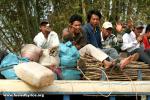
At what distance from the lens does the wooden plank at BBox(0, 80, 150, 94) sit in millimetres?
4180

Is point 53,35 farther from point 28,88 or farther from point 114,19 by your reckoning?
point 114,19

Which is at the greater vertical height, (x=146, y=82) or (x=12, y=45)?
(x=146, y=82)

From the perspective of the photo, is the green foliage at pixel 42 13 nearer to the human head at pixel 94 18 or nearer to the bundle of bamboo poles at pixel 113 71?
the human head at pixel 94 18

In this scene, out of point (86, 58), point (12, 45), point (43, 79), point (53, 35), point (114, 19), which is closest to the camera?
point (43, 79)

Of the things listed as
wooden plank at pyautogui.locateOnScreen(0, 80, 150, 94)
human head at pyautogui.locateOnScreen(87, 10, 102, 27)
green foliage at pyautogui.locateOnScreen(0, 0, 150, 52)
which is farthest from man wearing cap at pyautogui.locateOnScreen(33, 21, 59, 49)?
green foliage at pyautogui.locateOnScreen(0, 0, 150, 52)

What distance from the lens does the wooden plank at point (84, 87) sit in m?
4.18

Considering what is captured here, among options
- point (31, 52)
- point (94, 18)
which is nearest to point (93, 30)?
point (94, 18)

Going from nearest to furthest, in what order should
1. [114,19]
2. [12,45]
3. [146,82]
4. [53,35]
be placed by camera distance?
[146,82]
[53,35]
[114,19]
[12,45]

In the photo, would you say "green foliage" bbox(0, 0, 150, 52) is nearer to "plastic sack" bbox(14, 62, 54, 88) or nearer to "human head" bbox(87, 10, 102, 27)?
"human head" bbox(87, 10, 102, 27)

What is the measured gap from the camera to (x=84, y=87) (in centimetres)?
429

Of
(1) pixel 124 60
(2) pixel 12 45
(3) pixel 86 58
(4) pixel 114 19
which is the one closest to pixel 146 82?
(1) pixel 124 60

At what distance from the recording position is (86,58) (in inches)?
189

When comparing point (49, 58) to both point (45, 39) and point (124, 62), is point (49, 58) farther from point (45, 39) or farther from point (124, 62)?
point (45, 39)

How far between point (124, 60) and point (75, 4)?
625 centimetres
